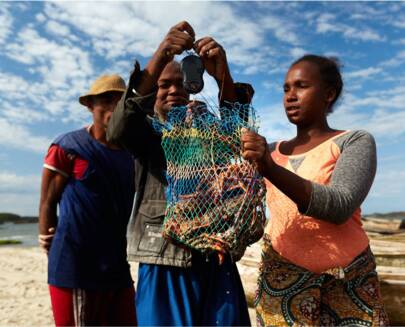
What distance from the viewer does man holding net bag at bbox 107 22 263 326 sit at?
194 centimetres

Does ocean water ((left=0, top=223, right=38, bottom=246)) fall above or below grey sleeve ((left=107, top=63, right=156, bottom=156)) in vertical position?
below

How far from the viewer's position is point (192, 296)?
6.72 feet

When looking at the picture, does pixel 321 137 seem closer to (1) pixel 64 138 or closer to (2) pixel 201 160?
(2) pixel 201 160

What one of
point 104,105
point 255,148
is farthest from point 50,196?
point 255,148

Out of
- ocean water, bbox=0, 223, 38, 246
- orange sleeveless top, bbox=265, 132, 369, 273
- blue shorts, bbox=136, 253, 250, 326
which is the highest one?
orange sleeveless top, bbox=265, 132, 369, 273

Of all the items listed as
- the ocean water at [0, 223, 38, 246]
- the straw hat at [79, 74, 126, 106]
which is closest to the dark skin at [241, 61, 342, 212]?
the straw hat at [79, 74, 126, 106]

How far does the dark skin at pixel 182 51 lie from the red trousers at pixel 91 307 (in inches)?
77.5

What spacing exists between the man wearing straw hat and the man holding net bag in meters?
1.19

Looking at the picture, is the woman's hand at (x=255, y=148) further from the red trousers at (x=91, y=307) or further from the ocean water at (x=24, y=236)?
the ocean water at (x=24, y=236)

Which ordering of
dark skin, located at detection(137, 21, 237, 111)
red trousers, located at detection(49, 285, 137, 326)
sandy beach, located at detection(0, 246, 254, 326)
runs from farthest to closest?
1. sandy beach, located at detection(0, 246, 254, 326)
2. red trousers, located at detection(49, 285, 137, 326)
3. dark skin, located at detection(137, 21, 237, 111)

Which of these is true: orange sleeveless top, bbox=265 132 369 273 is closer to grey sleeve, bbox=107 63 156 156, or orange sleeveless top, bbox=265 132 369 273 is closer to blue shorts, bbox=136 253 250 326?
blue shorts, bbox=136 253 250 326

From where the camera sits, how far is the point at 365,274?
203 cm

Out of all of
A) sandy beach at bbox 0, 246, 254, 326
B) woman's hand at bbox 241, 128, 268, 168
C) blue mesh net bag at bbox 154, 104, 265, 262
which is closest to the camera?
woman's hand at bbox 241, 128, 268, 168

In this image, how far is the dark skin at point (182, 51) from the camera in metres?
1.97
